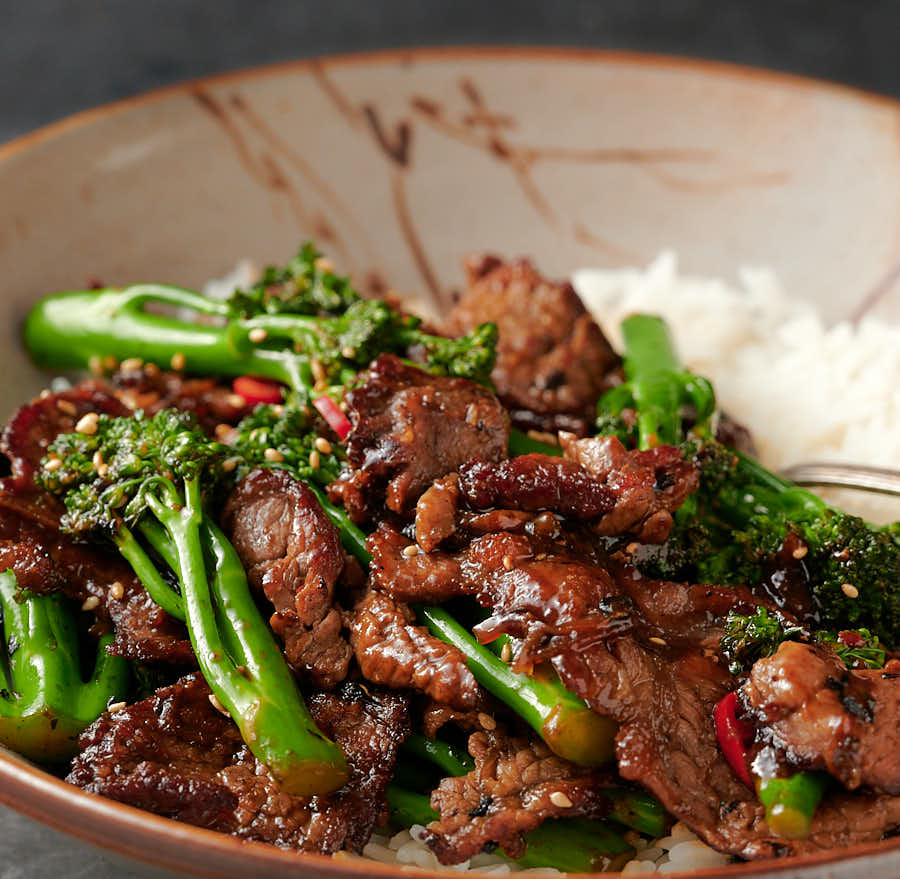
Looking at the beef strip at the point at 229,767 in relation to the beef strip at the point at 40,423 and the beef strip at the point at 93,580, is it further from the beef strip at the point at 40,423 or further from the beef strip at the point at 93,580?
the beef strip at the point at 40,423

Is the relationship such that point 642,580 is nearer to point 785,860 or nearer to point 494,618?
point 494,618

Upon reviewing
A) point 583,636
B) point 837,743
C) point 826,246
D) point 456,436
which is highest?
point 826,246

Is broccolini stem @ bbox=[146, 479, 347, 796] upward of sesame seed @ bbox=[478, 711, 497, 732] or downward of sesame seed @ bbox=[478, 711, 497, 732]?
upward

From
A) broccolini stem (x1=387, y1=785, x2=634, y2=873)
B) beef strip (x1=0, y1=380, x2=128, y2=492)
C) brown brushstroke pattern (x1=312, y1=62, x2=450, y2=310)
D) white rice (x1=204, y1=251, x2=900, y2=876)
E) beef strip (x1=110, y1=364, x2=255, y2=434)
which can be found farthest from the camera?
brown brushstroke pattern (x1=312, y1=62, x2=450, y2=310)

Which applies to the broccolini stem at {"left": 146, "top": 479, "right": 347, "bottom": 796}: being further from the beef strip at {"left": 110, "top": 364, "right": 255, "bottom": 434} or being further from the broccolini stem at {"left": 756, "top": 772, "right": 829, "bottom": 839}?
the broccolini stem at {"left": 756, "top": 772, "right": 829, "bottom": 839}

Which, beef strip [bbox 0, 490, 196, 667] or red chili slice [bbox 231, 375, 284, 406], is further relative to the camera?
red chili slice [bbox 231, 375, 284, 406]

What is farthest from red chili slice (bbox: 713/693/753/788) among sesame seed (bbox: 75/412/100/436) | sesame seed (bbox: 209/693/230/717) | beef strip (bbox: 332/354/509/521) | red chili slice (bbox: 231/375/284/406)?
sesame seed (bbox: 75/412/100/436)

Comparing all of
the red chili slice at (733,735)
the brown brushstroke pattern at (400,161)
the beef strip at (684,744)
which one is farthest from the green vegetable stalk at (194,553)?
the brown brushstroke pattern at (400,161)

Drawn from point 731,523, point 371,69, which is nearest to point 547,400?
point 731,523
